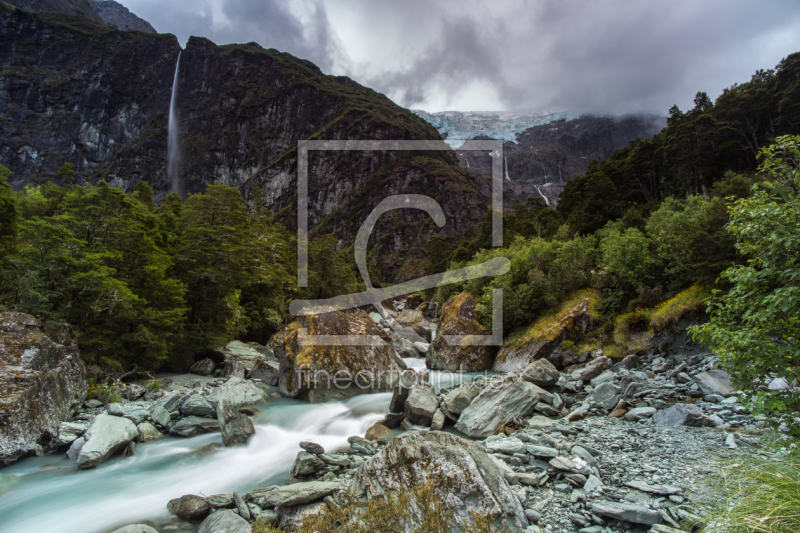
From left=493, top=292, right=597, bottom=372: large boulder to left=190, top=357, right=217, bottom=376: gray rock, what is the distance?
1559 centimetres

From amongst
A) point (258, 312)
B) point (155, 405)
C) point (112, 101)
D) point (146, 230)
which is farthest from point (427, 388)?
point (112, 101)

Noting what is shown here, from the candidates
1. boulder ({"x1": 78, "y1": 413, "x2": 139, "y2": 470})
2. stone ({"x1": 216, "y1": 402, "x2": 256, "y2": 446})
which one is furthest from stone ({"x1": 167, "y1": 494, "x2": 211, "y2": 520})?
boulder ({"x1": 78, "y1": 413, "x2": 139, "y2": 470})

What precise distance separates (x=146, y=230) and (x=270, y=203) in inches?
5537

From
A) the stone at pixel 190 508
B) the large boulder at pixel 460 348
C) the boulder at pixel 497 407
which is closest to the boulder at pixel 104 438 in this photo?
the stone at pixel 190 508

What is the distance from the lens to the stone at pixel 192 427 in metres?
10.4

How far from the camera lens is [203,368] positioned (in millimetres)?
17969

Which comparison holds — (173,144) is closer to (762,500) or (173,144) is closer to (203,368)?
(203,368)

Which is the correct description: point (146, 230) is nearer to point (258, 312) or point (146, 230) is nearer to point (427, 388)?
point (258, 312)

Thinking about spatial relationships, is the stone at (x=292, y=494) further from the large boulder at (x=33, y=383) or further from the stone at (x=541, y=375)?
the stone at (x=541, y=375)

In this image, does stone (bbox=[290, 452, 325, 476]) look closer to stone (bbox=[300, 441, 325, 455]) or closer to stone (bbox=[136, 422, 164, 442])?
stone (bbox=[300, 441, 325, 455])

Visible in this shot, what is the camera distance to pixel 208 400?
12.2m

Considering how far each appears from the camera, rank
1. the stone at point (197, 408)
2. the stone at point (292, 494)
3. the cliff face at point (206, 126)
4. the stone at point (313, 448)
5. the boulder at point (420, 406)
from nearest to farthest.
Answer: the stone at point (292, 494), the stone at point (313, 448), the boulder at point (420, 406), the stone at point (197, 408), the cliff face at point (206, 126)

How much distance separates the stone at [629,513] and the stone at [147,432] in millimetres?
11403

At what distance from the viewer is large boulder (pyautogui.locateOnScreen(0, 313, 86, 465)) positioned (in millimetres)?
8344
